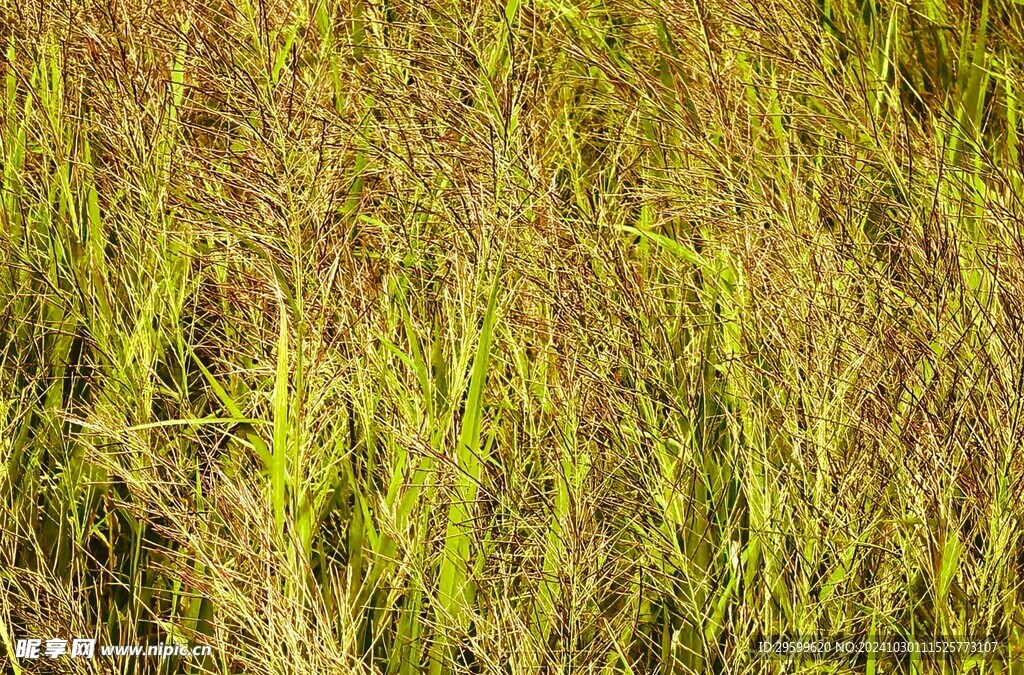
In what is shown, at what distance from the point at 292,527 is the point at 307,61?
73 centimetres

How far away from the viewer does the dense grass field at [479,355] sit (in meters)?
1.21

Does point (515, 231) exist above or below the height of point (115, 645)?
above

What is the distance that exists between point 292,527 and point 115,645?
41cm

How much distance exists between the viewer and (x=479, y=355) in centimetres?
119

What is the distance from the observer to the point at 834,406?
1.23 m

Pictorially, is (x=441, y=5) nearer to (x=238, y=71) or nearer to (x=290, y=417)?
(x=238, y=71)

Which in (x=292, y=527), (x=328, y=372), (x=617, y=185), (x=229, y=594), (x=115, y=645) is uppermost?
(x=617, y=185)

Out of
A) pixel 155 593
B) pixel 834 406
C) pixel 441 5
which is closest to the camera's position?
pixel 834 406

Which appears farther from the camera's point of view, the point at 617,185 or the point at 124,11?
the point at 617,185

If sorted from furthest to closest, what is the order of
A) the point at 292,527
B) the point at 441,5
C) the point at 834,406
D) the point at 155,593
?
the point at 441,5 → the point at 155,593 → the point at 834,406 → the point at 292,527

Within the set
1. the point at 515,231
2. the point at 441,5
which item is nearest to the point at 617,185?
the point at 515,231

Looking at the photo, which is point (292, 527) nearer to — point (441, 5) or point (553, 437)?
point (553, 437)

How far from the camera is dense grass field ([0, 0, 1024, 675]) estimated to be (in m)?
1.21

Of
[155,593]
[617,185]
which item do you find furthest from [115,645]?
[617,185]
